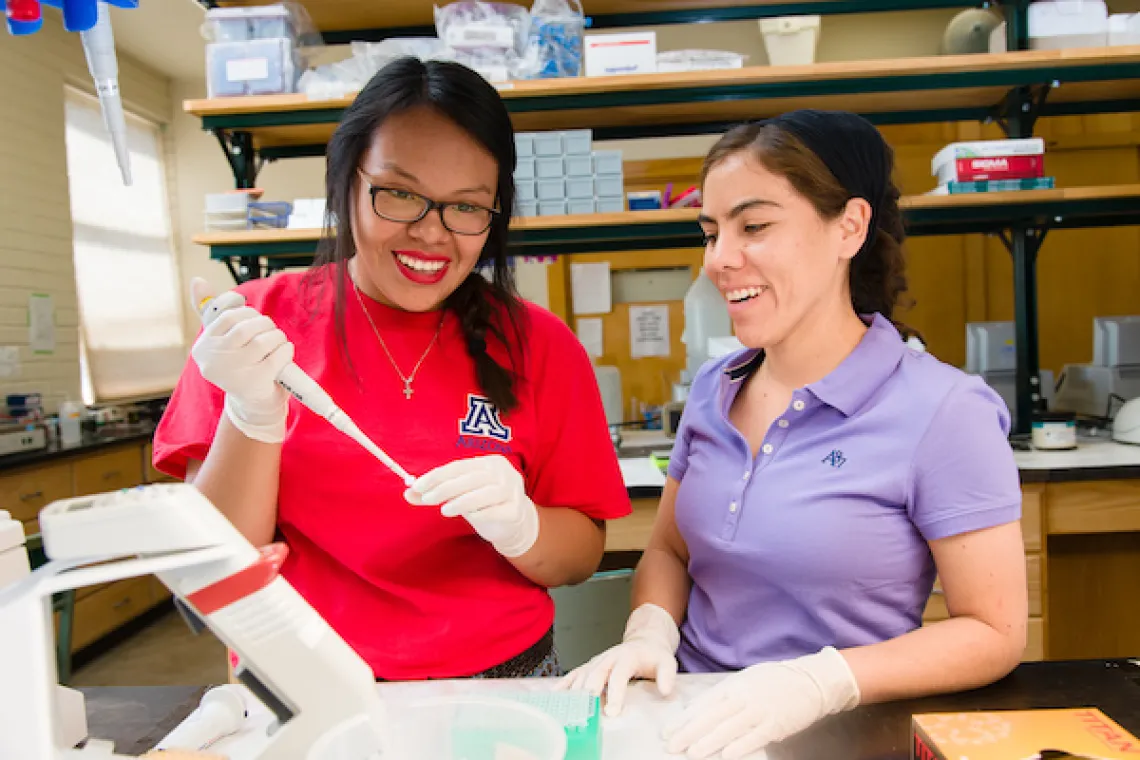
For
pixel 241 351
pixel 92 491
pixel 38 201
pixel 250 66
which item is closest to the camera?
pixel 241 351

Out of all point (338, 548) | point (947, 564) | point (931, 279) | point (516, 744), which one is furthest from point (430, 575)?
point (931, 279)

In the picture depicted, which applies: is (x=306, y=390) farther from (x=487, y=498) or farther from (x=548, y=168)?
(x=548, y=168)

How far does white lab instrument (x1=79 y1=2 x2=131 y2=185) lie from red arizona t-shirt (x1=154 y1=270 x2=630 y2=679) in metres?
0.40

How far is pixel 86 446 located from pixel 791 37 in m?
3.34

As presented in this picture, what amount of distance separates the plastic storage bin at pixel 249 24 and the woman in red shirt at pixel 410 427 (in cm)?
159

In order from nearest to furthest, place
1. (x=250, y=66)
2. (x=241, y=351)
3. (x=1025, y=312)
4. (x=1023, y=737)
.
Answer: (x=1023, y=737), (x=241, y=351), (x=250, y=66), (x=1025, y=312)

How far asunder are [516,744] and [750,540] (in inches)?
18.8

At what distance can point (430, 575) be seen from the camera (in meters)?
1.12

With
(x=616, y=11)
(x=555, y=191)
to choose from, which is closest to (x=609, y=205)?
(x=555, y=191)

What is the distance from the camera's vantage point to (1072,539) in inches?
99.9

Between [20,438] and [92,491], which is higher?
[20,438]

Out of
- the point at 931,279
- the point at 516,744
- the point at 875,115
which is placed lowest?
the point at 516,744

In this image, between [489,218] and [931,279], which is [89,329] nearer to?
[489,218]

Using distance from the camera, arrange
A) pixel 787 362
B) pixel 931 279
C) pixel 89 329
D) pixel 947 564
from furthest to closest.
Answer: pixel 89 329
pixel 931 279
pixel 787 362
pixel 947 564
